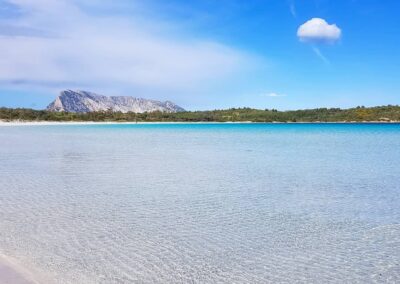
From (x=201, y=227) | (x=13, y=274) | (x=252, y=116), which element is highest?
(x=252, y=116)

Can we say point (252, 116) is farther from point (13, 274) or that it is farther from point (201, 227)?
point (13, 274)

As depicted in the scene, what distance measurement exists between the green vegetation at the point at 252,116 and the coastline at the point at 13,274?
130m

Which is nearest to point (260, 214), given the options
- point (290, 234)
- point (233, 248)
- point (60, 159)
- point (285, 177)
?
point (290, 234)

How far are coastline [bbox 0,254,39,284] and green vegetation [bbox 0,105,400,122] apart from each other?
5136 inches

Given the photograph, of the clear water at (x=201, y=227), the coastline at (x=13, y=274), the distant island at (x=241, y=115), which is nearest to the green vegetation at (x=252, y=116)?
the distant island at (x=241, y=115)

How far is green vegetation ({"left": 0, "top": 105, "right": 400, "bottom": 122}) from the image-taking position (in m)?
145

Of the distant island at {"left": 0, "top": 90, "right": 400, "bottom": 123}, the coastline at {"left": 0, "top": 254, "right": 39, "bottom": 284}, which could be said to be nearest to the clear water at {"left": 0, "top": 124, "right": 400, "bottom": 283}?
the coastline at {"left": 0, "top": 254, "right": 39, "bottom": 284}

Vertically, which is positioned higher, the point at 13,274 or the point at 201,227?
the point at 13,274

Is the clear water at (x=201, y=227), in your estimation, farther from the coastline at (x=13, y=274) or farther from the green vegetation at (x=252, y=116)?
the green vegetation at (x=252, y=116)

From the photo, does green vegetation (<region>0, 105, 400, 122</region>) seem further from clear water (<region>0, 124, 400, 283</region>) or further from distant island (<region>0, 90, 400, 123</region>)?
clear water (<region>0, 124, 400, 283</region>)

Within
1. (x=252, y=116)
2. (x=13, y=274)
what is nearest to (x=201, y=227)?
(x=13, y=274)

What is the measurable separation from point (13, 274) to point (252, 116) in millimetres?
181759

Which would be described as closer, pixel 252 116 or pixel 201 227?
pixel 201 227

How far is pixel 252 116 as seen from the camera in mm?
184750
